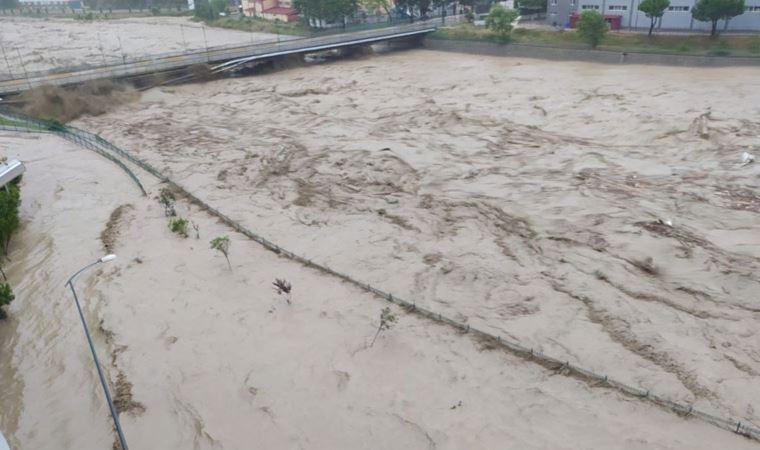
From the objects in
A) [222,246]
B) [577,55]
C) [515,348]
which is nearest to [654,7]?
[577,55]

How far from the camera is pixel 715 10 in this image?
42594 millimetres

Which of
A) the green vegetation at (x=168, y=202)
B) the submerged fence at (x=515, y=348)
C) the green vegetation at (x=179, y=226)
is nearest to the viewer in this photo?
the submerged fence at (x=515, y=348)

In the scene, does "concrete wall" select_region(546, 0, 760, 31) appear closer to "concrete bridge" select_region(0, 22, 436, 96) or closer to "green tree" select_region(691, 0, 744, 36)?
"green tree" select_region(691, 0, 744, 36)

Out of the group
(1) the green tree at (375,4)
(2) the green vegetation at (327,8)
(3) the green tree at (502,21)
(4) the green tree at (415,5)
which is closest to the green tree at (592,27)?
(3) the green tree at (502,21)

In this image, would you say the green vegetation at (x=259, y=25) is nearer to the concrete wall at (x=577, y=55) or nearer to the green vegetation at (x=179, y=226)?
the concrete wall at (x=577, y=55)

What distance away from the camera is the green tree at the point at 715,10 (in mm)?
42094

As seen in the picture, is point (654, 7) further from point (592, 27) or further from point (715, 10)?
point (592, 27)

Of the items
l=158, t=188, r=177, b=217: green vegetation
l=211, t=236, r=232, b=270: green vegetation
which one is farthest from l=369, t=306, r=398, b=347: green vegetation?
l=158, t=188, r=177, b=217: green vegetation

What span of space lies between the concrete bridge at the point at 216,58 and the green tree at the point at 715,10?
2605 cm

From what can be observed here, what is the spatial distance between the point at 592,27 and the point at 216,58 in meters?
32.2

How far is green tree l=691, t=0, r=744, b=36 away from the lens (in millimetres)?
42094

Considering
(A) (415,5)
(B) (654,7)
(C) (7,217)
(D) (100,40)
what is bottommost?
(C) (7,217)

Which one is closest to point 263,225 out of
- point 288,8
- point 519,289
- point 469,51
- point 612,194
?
point 519,289

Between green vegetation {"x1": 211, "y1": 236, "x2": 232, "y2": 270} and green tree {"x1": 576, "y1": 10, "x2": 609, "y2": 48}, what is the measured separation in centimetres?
3931
